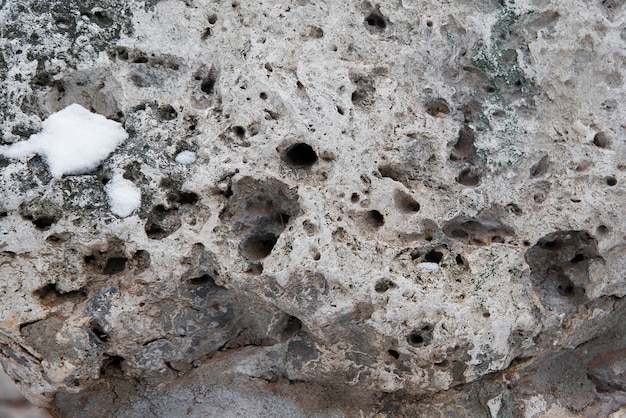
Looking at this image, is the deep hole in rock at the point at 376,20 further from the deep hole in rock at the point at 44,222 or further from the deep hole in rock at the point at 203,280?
the deep hole in rock at the point at 44,222

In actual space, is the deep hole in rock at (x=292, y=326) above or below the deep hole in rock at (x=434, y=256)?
below

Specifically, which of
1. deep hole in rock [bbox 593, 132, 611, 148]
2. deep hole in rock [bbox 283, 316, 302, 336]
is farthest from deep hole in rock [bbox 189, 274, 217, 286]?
deep hole in rock [bbox 593, 132, 611, 148]

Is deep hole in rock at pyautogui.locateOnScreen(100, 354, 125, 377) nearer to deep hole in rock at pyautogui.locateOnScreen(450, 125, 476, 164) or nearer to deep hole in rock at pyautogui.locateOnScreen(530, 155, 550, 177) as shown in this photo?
deep hole in rock at pyautogui.locateOnScreen(450, 125, 476, 164)

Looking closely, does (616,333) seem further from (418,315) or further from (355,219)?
(355,219)

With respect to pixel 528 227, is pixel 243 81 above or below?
above

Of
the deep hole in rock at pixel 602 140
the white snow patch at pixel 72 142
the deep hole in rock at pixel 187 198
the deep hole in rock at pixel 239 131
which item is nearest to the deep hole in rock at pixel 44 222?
the white snow patch at pixel 72 142

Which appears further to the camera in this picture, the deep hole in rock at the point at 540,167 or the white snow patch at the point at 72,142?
the deep hole in rock at the point at 540,167

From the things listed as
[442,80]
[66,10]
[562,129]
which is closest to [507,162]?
[562,129]
